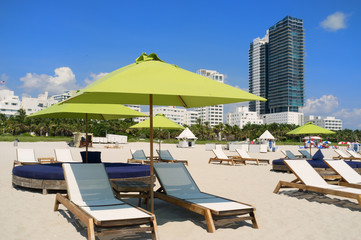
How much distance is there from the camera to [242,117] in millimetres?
149250

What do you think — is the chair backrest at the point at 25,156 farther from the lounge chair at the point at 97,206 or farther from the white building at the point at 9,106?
the white building at the point at 9,106

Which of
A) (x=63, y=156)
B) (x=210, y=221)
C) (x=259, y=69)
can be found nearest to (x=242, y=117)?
(x=259, y=69)

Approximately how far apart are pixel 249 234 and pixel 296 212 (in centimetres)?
169

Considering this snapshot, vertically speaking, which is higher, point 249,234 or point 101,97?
point 101,97

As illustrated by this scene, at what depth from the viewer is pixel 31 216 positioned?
491 centimetres

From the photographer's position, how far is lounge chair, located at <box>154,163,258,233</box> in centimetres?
416

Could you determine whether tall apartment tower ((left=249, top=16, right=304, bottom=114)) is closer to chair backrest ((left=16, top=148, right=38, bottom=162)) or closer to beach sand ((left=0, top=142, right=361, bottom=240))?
chair backrest ((left=16, top=148, right=38, bottom=162))

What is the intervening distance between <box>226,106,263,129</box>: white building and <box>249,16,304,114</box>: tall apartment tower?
413 inches

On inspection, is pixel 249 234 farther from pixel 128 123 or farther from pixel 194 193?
pixel 128 123

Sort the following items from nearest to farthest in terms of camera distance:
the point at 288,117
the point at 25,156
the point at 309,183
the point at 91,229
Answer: the point at 91,229 < the point at 309,183 < the point at 25,156 < the point at 288,117

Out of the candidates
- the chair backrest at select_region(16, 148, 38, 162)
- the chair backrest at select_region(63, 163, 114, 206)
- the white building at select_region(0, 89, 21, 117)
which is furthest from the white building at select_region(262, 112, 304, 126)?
the chair backrest at select_region(63, 163, 114, 206)

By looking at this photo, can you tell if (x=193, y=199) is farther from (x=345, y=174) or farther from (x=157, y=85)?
(x=345, y=174)

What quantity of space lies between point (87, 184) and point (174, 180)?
1.41m

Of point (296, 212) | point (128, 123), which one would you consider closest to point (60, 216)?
point (296, 212)
